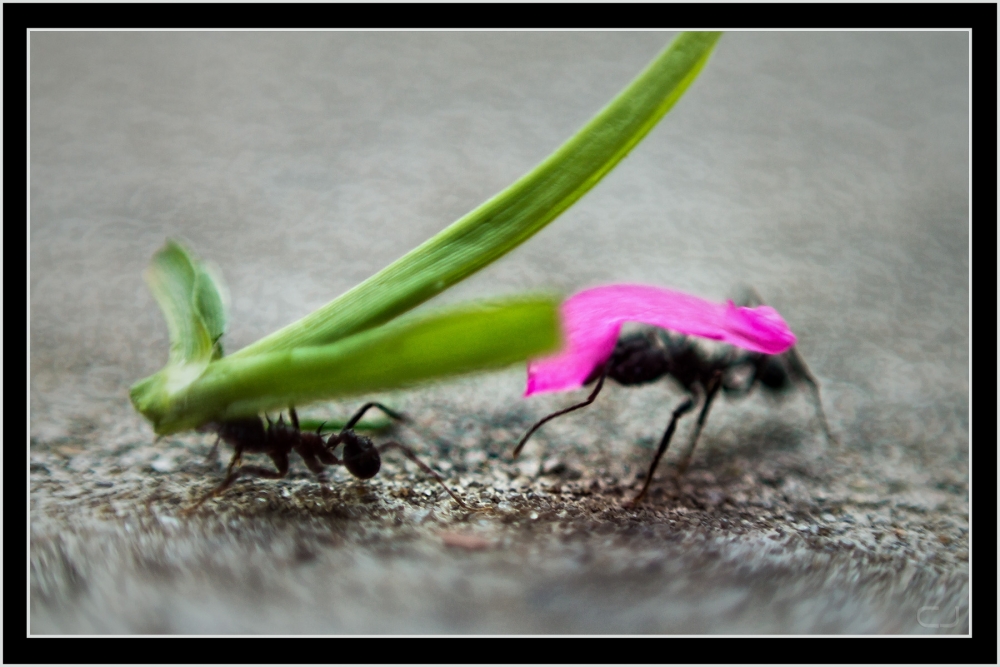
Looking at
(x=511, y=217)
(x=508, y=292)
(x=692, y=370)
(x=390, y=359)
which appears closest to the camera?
(x=390, y=359)

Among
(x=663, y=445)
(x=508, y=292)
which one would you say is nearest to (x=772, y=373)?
(x=663, y=445)

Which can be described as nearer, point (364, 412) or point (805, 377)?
point (364, 412)

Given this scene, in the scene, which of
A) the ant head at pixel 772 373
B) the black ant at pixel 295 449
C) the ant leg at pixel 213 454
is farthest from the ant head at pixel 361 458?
the ant head at pixel 772 373

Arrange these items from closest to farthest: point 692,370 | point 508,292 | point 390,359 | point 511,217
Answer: point 390,359, point 511,217, point 692,370, point 508,292

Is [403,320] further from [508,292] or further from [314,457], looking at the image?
[508,292]

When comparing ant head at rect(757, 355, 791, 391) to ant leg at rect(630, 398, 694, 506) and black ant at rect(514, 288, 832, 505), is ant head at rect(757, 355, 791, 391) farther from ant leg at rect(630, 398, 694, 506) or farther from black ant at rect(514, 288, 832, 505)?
ant leg at rect(630, 398, 694, 506)

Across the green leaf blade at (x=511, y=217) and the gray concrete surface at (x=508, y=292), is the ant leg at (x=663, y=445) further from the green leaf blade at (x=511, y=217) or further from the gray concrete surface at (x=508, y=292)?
the green leaf blade at (x=511, y=217)

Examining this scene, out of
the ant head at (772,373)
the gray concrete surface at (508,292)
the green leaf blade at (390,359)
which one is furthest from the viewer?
the ant head at (772,373)
